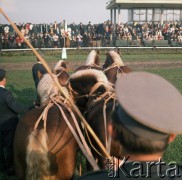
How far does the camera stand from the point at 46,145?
389cm

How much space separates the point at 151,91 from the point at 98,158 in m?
3.07

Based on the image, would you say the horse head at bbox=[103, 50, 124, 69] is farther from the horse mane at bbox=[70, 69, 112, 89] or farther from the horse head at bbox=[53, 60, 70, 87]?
the horse mane at bbox=[70, 69, 112, 89]

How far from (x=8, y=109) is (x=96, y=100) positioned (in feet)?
5.24

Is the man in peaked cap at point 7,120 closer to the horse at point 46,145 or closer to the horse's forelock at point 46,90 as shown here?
the horse's forelock at point 46,90

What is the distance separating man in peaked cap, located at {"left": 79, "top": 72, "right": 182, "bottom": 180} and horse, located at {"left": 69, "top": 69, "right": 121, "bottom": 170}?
2050 millimetres

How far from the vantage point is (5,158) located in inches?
230

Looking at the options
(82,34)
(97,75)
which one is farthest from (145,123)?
(82,34)

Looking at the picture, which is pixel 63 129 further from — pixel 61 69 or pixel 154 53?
pixel 154 53

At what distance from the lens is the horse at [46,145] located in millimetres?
3812

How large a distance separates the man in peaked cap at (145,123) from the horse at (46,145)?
2209mm

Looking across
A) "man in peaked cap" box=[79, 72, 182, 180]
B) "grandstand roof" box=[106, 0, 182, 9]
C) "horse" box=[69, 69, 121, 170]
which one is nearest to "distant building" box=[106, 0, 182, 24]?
"grandstand roof" box=[106, 0, 182, 9]

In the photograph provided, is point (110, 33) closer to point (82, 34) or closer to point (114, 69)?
point (82, 34)

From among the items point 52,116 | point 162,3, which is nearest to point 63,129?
point 52,116

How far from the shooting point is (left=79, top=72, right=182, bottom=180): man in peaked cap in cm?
158
